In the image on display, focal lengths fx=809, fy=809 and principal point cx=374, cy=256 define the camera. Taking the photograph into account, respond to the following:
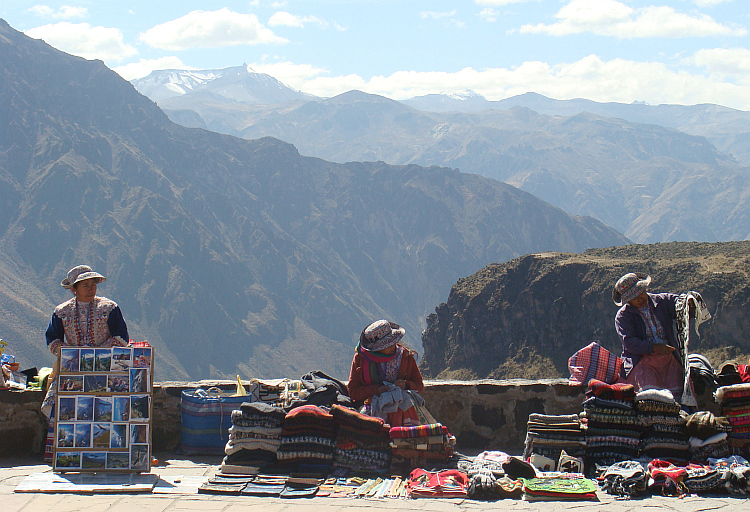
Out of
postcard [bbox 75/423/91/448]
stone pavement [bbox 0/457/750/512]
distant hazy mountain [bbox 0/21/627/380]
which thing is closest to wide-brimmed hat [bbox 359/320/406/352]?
stone pavement [bbox 0/457/750/512]

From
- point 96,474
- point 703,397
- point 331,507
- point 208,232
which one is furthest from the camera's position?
point 208,232

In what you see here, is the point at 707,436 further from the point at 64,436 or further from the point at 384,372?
the point at 64,436

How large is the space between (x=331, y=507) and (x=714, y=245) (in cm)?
6555

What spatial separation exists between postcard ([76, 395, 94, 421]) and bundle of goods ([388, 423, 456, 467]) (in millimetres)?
2158

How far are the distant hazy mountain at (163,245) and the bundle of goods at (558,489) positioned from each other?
11155 centimetres

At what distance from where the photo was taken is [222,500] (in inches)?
205

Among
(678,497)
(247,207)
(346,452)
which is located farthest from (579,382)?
(247,207)

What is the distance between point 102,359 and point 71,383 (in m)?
0.27

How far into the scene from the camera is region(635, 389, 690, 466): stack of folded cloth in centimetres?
576

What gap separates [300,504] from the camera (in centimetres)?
513

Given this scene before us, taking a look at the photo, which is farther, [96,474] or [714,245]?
[714,245]

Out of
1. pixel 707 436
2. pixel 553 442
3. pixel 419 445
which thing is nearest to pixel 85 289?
pixel 419 445

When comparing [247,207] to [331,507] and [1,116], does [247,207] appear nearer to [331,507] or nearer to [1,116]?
[1,116]

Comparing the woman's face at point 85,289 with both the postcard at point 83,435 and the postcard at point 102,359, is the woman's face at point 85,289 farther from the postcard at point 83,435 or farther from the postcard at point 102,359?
the postcard at point 83,435
